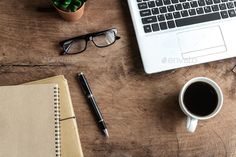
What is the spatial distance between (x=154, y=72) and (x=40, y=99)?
0.77 feet

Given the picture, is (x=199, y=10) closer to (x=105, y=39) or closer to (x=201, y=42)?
(x=201, y=42)

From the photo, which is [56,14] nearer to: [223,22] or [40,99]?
[40,99]

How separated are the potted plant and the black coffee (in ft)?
0.87

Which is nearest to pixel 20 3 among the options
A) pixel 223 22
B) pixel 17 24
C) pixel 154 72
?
pixel 17 24

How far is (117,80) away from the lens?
688mm

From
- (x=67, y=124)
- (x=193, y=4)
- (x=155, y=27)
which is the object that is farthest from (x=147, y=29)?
(x=67, y=124)

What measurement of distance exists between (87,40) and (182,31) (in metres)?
0.20

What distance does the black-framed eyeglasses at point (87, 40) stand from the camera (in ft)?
2.26

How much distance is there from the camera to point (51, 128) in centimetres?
60

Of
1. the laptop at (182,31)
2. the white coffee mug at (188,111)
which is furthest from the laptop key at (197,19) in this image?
the white coffee mug at (188,111)

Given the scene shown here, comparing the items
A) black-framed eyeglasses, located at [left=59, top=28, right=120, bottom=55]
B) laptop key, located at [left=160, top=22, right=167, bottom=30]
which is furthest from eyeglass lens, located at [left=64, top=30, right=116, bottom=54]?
laptop key, located at [left=160, top=22, right=167, bottom=30]

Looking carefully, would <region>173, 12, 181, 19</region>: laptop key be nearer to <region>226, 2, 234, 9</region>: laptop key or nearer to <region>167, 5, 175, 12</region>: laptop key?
<region>167, 5, 175, 12</region>: laptop key

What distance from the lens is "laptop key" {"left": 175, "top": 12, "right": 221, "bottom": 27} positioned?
0.71 meters

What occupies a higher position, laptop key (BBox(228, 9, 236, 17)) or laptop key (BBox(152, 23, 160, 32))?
laptop key (BBox(152, 23, 160, 32))
